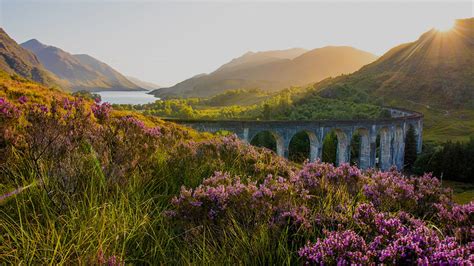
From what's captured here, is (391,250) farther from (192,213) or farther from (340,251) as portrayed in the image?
(192,213)

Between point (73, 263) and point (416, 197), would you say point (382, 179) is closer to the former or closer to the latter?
point (416, 197)

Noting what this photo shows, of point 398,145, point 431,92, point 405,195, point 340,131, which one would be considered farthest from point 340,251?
point 431,92

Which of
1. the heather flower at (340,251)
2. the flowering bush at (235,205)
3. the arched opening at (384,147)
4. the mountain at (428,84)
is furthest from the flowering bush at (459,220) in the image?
the mountain at (428,84)

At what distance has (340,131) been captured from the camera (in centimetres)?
5378

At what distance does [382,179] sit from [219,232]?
2.29 m

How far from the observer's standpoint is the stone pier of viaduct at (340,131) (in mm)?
43656

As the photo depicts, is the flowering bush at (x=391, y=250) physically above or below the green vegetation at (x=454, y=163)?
above

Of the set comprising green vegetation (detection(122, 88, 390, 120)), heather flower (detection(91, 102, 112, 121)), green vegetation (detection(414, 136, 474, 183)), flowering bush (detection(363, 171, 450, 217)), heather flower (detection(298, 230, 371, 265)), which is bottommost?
green vegetation (detection(414, 136, 474, 183))

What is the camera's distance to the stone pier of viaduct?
143 feet

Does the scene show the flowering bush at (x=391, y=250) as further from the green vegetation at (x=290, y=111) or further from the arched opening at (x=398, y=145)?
the green vegetation at (x=290, y=111)

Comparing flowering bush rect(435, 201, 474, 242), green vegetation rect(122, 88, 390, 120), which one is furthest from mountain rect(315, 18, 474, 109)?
flowering bush rect(435, 201, 474, 242)

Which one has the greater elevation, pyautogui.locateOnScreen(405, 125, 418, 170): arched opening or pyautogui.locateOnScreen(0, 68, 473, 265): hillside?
pyautogui.locateOnScreen(0, 68, 473, 265): hillside

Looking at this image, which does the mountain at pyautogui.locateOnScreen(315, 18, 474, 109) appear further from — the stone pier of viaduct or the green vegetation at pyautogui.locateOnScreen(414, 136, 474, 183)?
the stone pier of viaduct

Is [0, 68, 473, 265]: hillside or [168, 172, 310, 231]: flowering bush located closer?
[0, 68, 473, 265]: hillside
